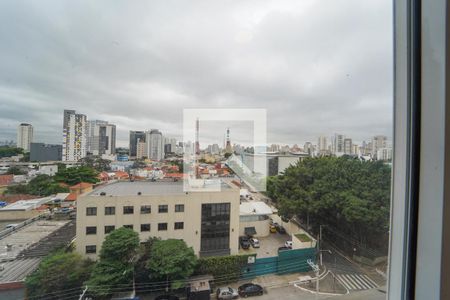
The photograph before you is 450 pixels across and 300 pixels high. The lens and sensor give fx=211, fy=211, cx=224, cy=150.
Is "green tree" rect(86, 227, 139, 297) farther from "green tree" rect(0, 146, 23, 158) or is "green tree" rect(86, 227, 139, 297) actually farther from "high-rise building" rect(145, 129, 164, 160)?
"green tree" rect(0, 146, 23, 158)

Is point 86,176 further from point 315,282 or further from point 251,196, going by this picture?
point 315,282

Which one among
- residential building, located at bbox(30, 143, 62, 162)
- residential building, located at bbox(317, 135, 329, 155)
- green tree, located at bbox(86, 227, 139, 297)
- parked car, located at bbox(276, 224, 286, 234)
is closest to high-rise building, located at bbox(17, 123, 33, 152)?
residential building, located at bbox(30, 143, 62, 162)

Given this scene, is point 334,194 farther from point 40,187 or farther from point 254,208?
point 40,187

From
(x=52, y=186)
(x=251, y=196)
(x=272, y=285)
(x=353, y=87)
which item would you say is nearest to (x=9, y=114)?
(x=52, y=186)

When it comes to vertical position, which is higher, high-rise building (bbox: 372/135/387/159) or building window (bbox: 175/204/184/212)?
Result: high-rise building (bbox: 372/135/387/159)

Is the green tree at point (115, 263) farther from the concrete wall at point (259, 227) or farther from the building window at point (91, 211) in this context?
the concrete wall at point (259, 227)

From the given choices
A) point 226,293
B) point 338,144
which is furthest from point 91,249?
point 338,144
